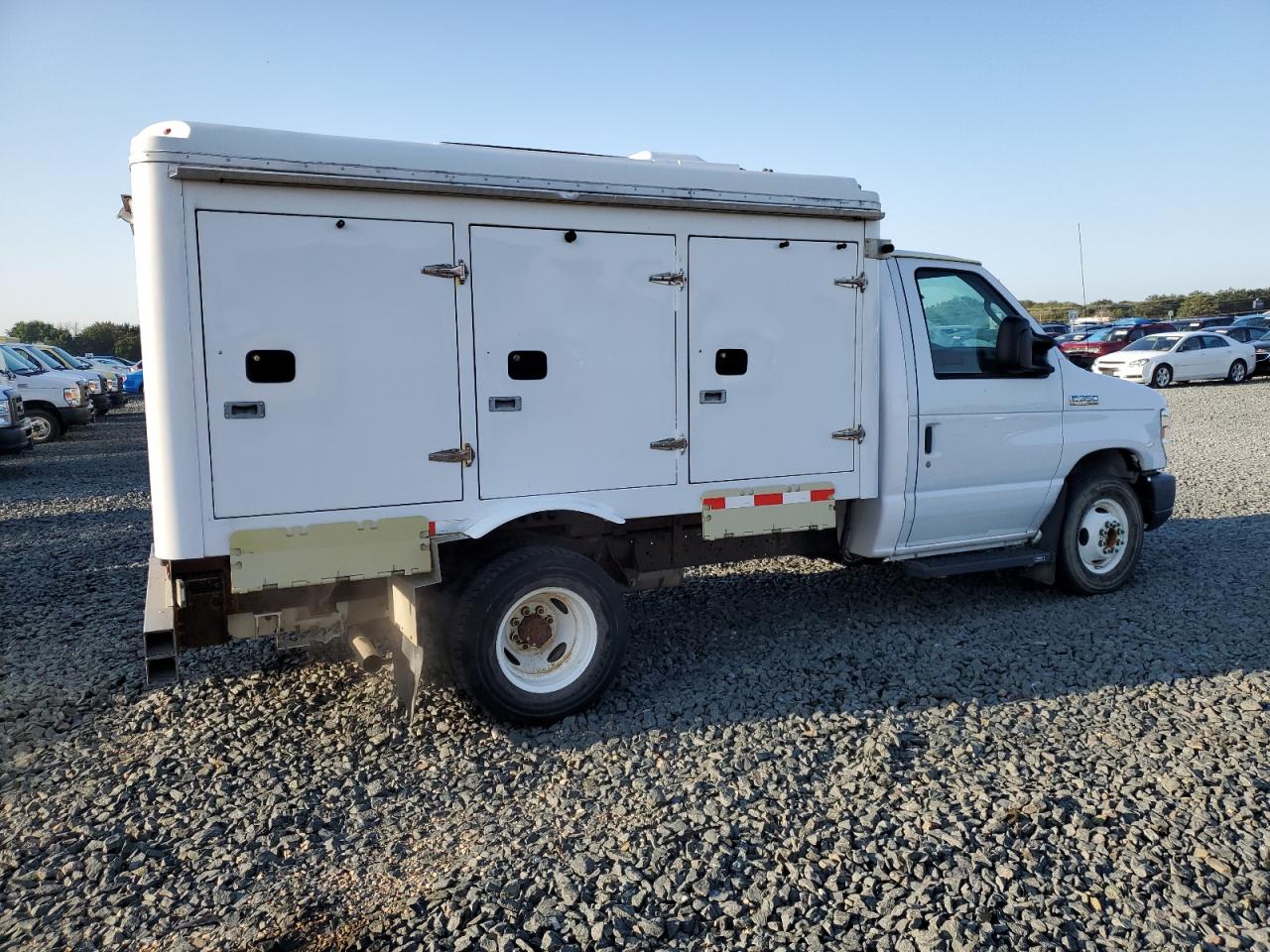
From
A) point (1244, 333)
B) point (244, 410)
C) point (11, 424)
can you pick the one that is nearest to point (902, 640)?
point (244, 410)

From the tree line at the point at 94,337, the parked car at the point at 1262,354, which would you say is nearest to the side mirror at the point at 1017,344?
the parked car at the point at 1262,354

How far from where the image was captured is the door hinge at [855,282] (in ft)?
17.8

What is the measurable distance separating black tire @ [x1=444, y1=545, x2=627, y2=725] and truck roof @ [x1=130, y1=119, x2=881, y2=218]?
1822mm

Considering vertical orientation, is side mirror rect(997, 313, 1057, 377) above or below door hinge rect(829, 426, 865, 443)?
above

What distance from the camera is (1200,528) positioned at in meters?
8.93

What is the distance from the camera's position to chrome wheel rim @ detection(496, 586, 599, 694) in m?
4.80

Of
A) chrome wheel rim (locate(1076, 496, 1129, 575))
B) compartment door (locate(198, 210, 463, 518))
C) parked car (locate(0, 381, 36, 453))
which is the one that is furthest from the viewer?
parked car (locate(0, 381, 36, 453))

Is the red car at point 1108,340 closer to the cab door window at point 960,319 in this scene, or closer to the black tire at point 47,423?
the cab door window at point 960,319

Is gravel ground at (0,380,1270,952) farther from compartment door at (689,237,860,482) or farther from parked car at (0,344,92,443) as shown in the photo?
parked car at (0,344,92,443)

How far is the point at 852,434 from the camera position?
5559 millimetres

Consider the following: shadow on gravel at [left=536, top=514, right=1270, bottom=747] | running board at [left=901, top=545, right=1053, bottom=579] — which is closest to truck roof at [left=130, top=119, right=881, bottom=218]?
running board at [left=901, top=545, right=1053, bottom=579]

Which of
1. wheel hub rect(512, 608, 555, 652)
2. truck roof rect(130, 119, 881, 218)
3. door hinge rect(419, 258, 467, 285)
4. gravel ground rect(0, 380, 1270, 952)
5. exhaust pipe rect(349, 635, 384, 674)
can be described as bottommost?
gravel ground rect(0, 380, 1270, 952)

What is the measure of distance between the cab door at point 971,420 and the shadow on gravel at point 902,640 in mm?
666

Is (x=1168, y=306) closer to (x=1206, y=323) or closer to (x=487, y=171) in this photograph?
(x=1206, y=323)
